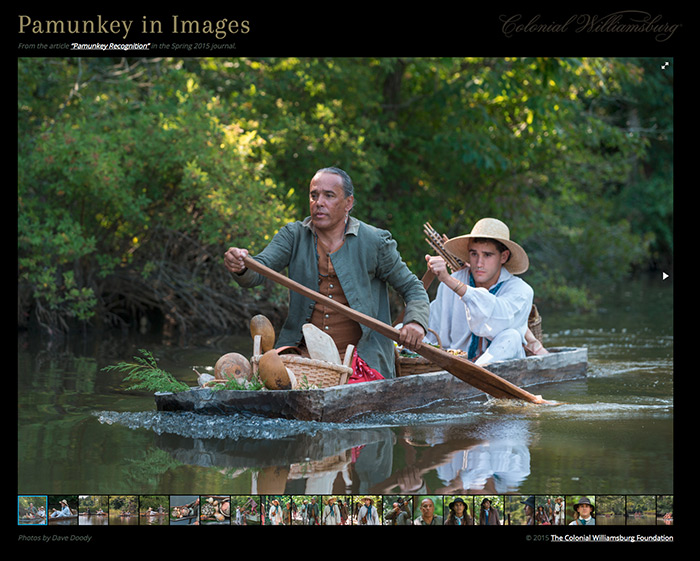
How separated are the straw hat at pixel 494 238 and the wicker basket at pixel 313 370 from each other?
6.31ft

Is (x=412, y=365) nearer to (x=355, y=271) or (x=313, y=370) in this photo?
(x=355, y=271)

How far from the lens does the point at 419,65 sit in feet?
44.8

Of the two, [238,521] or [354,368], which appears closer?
[238,521]

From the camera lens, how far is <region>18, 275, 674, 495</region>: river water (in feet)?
14.5

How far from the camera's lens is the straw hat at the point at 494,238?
7141 mm

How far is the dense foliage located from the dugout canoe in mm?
4035

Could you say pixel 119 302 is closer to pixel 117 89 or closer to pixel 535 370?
pixel 117 89

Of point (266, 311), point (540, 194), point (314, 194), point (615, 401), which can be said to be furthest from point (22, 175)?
point (540, 194)

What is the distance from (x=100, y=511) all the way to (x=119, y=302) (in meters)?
8.30

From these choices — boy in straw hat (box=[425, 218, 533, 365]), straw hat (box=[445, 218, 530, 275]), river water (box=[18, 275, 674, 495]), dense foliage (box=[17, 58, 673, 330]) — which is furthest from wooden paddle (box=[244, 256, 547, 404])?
dense foliage (box=[17, 58, 673, 330])

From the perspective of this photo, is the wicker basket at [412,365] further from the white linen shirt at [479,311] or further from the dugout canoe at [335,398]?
the white linen shirt at [479,311]

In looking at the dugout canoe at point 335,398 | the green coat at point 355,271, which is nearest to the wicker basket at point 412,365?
the dugout canoe at point 335,398

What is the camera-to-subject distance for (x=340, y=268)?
603 centimetres

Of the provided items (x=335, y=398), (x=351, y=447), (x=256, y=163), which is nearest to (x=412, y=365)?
(x=335, y=398)
